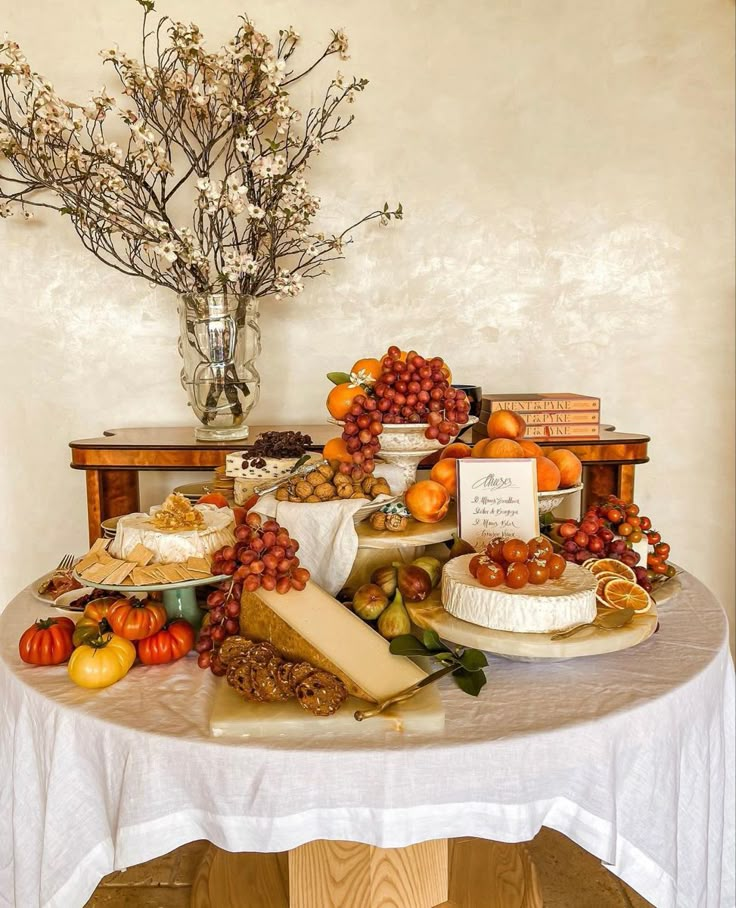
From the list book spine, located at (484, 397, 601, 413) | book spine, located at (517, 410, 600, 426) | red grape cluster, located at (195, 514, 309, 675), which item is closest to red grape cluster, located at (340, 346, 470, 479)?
red grape cluster, located at (195, 514, 309, 675)

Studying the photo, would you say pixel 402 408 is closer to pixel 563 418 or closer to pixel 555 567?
pixel 555 567

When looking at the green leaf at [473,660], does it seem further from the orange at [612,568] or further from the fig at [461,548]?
the orange at [612,568]

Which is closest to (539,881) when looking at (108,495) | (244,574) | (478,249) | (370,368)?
(244,574)

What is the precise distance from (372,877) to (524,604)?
0.63 m

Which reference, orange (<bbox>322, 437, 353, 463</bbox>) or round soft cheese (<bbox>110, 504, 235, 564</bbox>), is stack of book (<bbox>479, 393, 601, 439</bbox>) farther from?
round soft cheese (<bbox>110, 504, 235, 564</bbox>)

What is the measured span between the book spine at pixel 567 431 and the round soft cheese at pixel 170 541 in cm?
Result: 141

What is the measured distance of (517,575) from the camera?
136 centimetres

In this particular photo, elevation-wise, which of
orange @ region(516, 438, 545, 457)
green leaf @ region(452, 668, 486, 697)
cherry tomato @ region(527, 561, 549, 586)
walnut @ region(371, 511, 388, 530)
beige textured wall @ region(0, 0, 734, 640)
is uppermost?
beige textured wall @ region(0, 0, 734, 640)

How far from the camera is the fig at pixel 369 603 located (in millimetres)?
1486

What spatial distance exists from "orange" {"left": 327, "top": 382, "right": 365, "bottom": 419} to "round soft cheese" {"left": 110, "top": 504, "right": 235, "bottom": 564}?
0.36m

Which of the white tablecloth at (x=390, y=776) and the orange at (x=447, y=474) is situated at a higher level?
the orange at (x=447, y=474)

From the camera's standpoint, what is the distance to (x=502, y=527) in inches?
62.6

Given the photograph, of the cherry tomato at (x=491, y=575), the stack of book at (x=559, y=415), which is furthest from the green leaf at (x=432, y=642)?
the stack of book at (x=559, y=415)

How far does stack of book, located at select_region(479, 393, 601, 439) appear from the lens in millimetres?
2621
